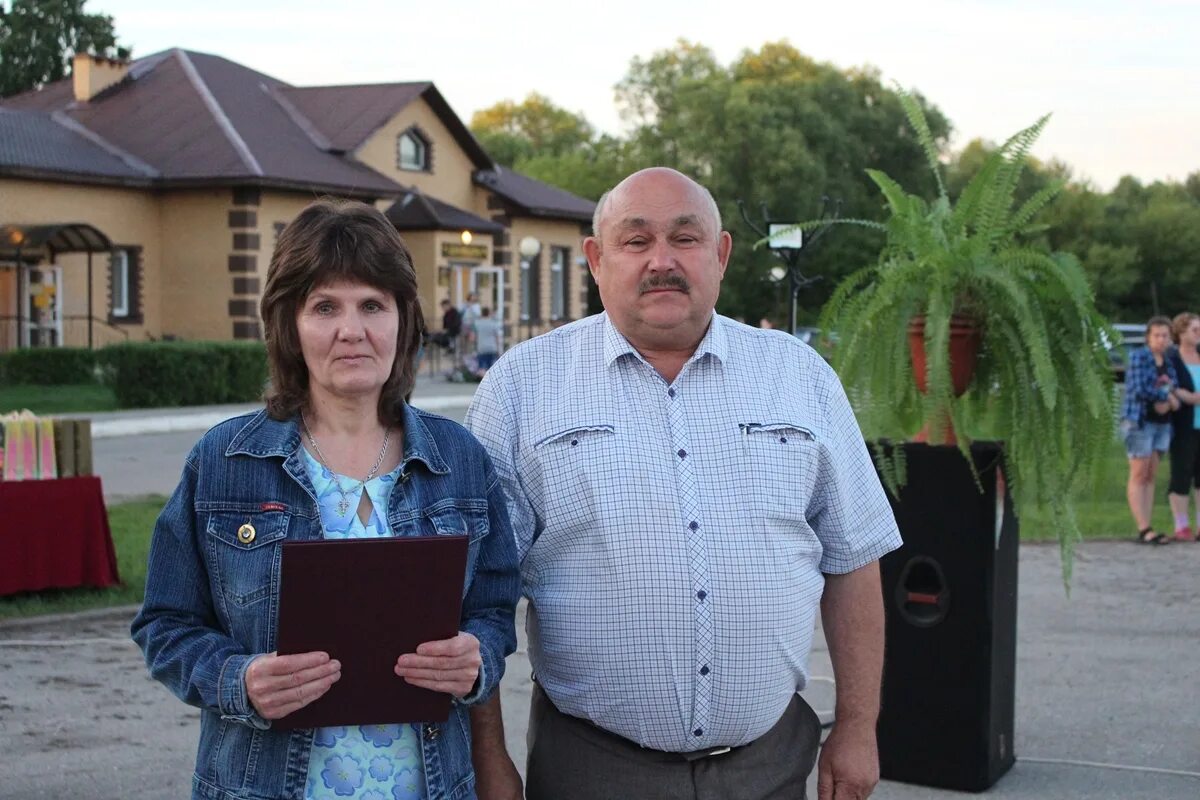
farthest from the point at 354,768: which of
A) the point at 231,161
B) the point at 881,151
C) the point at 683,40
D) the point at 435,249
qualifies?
the point at 683,40

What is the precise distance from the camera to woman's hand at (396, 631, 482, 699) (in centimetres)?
265

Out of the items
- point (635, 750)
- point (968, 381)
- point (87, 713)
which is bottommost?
point (87, 713)

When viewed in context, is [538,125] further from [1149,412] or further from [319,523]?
[319,523]

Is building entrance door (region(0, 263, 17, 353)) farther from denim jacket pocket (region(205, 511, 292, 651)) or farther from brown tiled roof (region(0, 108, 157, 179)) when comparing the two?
denim jacket pocket (region(205, 511, 292, 651))

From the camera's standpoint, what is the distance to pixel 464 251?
134 feet

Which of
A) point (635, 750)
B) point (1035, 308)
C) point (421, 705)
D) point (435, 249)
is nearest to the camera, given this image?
point (421, 705)

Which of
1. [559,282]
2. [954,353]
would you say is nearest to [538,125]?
[559,282]

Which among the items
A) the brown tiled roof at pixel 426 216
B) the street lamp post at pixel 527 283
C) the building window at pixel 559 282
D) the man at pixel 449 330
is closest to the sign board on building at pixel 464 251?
the brown tiled roof at pixel 426 216

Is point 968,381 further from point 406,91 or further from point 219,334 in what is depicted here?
point 406,91

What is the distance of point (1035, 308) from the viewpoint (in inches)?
210

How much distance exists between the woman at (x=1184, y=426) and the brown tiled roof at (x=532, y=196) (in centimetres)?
3276

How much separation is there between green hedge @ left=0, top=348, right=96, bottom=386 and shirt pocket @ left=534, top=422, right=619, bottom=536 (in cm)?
2755

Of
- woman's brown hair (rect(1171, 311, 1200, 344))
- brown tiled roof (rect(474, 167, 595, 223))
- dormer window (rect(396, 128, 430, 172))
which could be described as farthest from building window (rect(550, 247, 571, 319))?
woman's brown hair (rect(1171, 311, 1200, 344))

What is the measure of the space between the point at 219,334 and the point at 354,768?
3390cm
